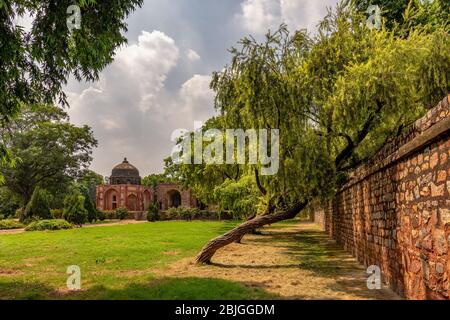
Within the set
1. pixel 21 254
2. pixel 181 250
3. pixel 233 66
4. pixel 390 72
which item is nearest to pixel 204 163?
pixel 181 250

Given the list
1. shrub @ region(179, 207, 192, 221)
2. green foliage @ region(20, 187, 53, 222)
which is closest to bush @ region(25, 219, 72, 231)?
green foliage @ region(20, 187, 53, 222)

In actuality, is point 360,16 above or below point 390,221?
above

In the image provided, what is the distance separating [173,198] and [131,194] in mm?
6600

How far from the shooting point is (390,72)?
818 cm

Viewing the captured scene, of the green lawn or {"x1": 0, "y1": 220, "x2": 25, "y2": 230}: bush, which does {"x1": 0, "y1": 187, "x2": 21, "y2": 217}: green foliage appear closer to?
{"x1": 0, "y1": 220, "x2": 25, "y2": 230}: bush

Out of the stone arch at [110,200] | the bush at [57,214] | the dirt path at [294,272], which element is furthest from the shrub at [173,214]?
the dirt path at [294,272]

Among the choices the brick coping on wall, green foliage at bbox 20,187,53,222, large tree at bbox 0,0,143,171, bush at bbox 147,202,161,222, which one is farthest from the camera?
bush at bbox 147,202,161,222

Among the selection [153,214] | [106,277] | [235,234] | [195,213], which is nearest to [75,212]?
[153,214]

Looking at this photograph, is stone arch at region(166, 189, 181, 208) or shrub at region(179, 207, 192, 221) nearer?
shrub at region(179, 207, 192, 221)

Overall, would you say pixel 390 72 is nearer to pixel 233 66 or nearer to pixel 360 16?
pixel 360 16

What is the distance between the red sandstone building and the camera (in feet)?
183

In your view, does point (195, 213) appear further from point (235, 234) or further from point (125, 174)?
point (235, 234)

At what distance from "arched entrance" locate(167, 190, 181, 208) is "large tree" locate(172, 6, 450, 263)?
49.4 meters
